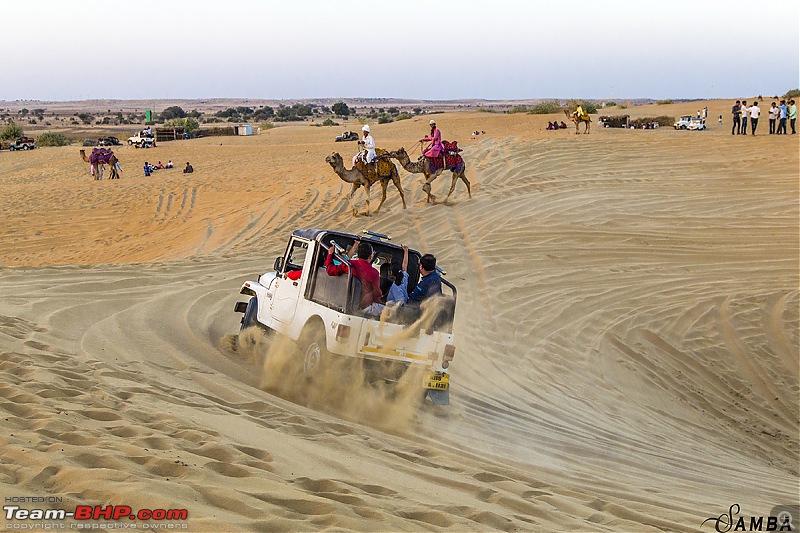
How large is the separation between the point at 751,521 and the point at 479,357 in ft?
18.9

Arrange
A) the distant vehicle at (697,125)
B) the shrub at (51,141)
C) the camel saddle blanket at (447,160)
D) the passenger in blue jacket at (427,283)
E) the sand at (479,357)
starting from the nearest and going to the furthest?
the sand at (479,357) → the passenger in blue jacket at (427,283) → the camel saddle blanket at (447,160) → the distant vehicle at (697,125) → the shrub at (51,141)

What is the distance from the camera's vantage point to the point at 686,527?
570 centimetres

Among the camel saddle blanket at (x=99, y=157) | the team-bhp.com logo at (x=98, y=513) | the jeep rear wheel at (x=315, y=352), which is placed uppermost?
the camel saddle blanket at (x=99, y=157)

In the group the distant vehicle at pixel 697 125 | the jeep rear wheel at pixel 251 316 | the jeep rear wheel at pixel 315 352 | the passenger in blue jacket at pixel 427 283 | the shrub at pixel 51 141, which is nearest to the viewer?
the jeep rear wheel at pixel 315 352

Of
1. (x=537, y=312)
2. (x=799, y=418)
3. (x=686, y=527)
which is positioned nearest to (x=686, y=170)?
(x=537, y=312)

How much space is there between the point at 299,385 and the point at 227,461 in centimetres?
336

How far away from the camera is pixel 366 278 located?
8914mm

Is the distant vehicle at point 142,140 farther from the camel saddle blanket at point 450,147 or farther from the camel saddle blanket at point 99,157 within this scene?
the camel saddle blanket at point 450,147

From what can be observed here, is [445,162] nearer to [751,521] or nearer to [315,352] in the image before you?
[315,352]

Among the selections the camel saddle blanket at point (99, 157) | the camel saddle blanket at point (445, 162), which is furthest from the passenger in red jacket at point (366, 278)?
the camel saddle blanket at point (99, 157)

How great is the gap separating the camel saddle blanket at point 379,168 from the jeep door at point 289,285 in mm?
10437

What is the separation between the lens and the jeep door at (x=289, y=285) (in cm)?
970
